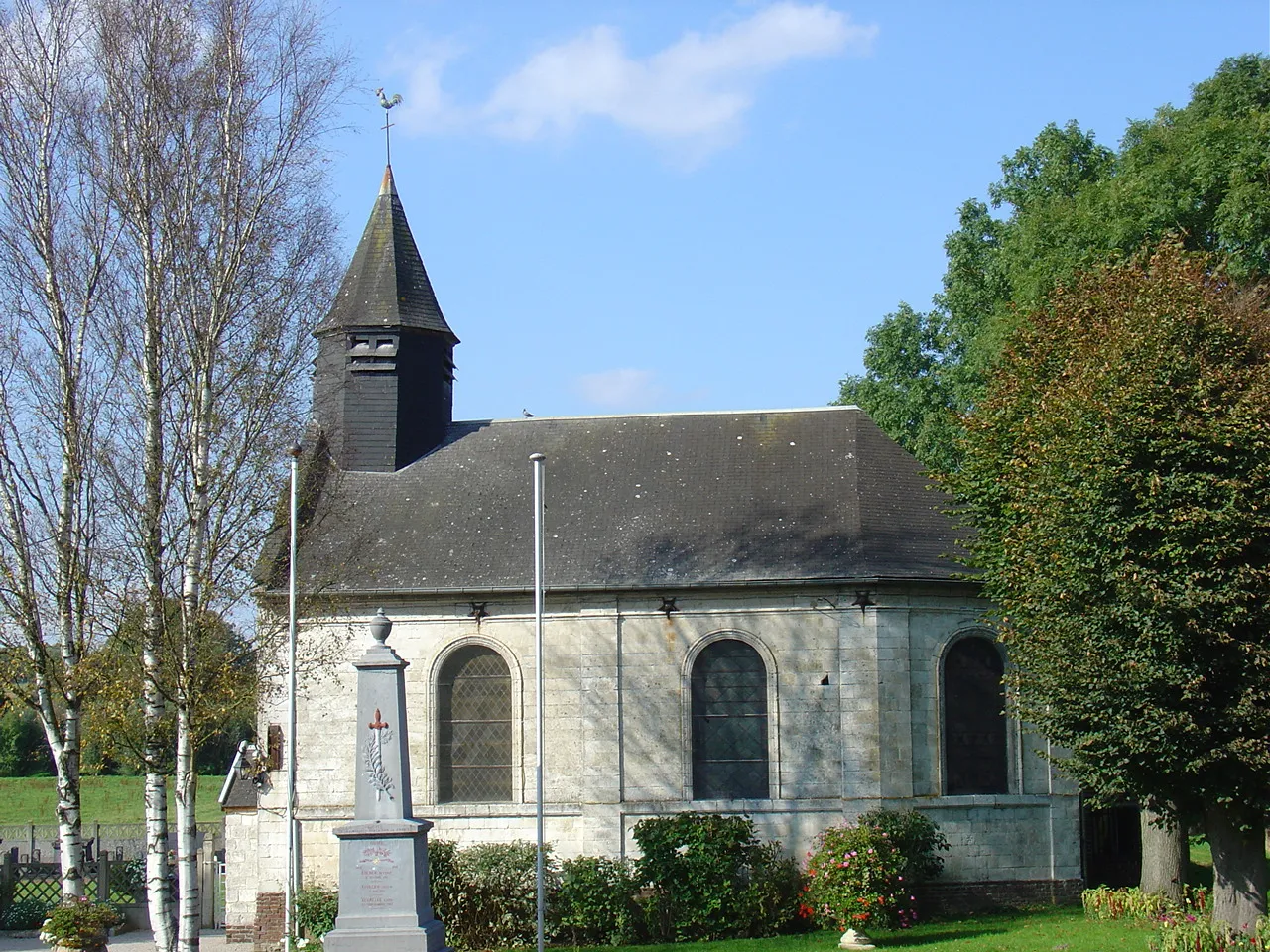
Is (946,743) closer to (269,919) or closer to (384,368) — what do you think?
(269,919)

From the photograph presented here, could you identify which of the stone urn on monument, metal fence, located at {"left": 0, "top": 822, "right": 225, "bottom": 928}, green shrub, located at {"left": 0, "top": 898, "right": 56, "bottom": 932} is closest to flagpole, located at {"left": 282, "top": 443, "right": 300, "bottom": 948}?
the stone urn on monument

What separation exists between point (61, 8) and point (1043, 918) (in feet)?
63.7

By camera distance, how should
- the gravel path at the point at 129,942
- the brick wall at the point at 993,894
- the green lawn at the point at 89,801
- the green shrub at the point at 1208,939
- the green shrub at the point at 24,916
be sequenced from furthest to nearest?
the green lawn at the point at 89,801 → the green shrub at the point at 24,916 → the gravel path at the point at 129,942 → the brick wall at the point at 993,894 → the green shrub at the point at 1208,939

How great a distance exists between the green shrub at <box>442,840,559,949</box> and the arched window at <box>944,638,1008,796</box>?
683 centimetres

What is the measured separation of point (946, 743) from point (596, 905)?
20.6ft

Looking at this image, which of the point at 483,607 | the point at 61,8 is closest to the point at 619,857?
the point at 483,607

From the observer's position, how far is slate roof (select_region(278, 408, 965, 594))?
23.0 metres

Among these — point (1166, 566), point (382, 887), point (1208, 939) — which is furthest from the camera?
point (1166, 566)

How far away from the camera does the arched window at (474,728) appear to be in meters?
23.2

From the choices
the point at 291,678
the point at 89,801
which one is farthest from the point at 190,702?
the point at 89,801

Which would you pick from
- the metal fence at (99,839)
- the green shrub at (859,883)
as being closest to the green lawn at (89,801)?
the metal fence at (99,839)

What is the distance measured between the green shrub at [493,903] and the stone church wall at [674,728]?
4.03 feet

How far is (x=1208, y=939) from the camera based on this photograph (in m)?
15.2

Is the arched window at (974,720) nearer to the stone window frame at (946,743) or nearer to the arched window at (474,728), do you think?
the stone window frame at (946,743)
